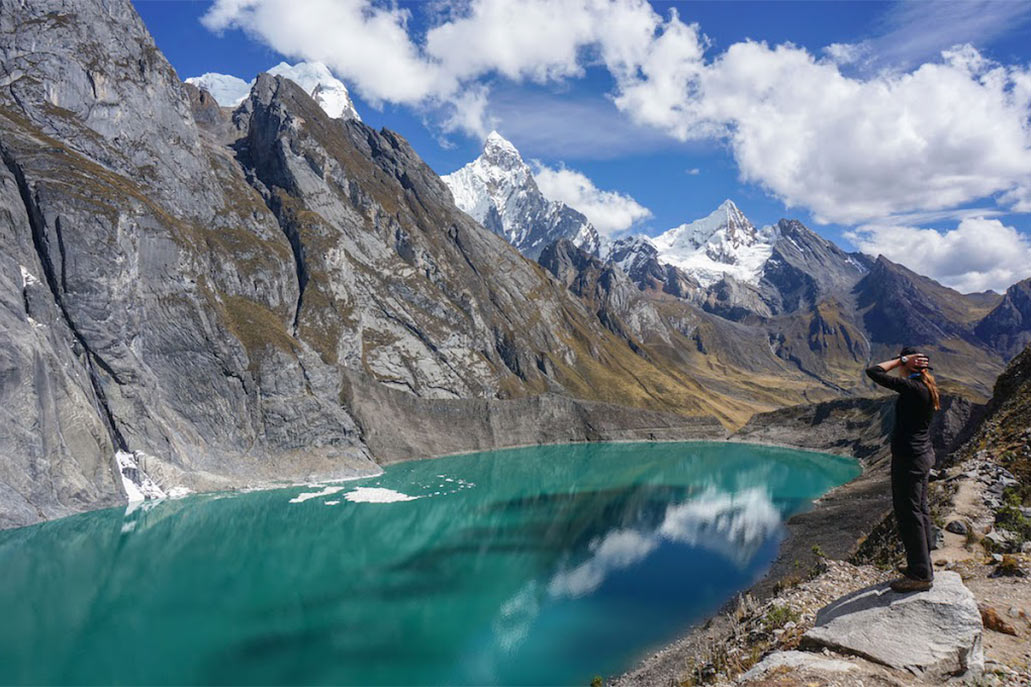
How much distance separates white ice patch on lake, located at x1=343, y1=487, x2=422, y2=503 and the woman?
243 ft

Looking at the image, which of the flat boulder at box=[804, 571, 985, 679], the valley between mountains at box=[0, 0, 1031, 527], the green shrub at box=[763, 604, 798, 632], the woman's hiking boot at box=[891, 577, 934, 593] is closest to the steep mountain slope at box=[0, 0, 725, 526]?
the valley between mountains at box=[0, 0, 1031, 527]

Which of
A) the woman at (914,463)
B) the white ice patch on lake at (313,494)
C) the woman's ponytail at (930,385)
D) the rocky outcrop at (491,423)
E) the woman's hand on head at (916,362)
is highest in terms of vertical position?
the woman's hand on head at (916,362)

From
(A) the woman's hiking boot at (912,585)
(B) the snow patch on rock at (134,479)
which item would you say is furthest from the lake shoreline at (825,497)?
(B) the snow patch on rock at (134,479)

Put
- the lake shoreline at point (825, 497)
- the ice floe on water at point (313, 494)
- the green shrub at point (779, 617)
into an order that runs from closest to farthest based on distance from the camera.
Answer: the green shrub at point (779, 617) < the lake shoreline at point (825, 497) < the ice floe on water at point (313, 494)

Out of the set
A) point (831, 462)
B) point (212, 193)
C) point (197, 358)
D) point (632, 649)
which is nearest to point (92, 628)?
point (632, 649)

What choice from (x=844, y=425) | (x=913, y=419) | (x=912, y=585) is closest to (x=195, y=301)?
(x=913, y=419)

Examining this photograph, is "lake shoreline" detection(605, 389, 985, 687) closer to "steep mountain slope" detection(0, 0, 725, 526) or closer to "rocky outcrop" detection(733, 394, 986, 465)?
"rocky outcrop" detection(733, 394, 986, 465)

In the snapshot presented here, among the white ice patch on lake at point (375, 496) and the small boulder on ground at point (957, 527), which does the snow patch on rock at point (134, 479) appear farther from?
the small boulder on ground at point (957, 527)

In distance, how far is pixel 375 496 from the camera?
270 feet

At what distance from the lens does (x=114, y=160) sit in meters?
103

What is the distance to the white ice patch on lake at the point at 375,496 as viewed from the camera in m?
80.0

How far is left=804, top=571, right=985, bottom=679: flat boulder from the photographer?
10.2m

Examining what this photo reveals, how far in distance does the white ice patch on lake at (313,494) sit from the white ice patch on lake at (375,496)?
2618 mm

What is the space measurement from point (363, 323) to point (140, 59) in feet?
215
